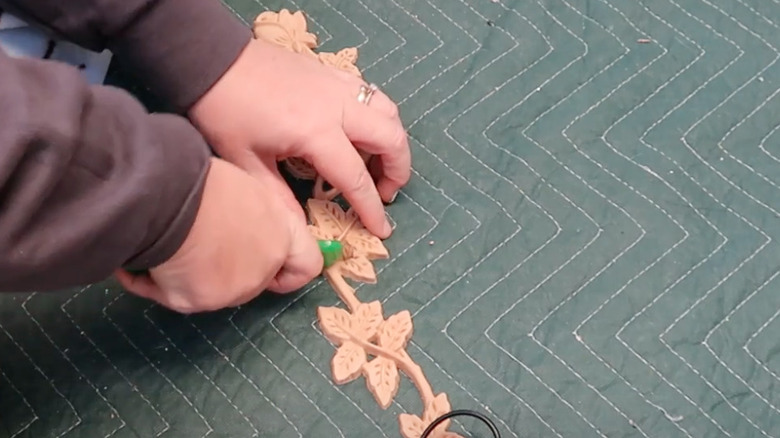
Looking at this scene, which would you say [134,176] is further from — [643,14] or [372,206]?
[643,14]

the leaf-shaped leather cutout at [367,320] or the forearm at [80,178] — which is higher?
the forearm at [80,178]

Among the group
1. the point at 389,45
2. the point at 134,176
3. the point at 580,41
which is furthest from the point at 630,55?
the point at 134,176

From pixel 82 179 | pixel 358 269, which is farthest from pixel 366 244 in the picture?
pixel 82 179

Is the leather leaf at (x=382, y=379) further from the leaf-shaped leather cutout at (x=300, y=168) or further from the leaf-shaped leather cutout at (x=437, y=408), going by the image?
the leaf-shaped leather cutout at (x=300, y=168)

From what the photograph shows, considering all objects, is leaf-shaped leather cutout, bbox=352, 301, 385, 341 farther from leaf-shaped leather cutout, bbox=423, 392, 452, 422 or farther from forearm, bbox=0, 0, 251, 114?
forearm, bbox=0, 0, 251, 114

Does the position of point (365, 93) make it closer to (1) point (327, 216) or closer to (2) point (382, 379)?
(1) point (327, 216)

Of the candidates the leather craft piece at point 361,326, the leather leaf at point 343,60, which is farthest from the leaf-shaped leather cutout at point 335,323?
the leather leaf at point 343,60
